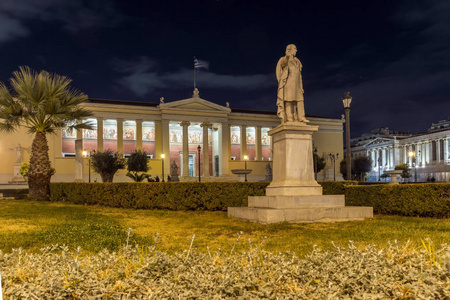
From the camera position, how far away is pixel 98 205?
1959 cm

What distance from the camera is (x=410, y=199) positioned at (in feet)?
42.0

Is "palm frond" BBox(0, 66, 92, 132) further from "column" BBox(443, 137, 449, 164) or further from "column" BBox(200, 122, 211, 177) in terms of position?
"column" BBox(443, 137, 449, 164)

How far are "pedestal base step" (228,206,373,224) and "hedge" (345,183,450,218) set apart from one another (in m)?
2.09

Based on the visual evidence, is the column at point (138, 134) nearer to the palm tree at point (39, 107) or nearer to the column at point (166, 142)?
the column at point (166, 142)

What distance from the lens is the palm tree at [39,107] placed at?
68.1ft

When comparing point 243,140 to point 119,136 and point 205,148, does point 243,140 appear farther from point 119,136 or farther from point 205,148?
point 119,136

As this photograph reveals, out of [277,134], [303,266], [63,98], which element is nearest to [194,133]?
[63,98]

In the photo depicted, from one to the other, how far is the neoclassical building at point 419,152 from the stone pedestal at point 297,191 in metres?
69.2

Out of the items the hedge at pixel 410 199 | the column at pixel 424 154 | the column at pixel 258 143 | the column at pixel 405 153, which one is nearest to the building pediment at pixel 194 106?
the column at pixel 258 143

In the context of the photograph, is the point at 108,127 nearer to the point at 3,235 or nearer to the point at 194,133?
the point at 194,133

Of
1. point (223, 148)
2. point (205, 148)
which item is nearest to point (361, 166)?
point (223, 148)

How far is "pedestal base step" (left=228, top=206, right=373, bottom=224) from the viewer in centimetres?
1034

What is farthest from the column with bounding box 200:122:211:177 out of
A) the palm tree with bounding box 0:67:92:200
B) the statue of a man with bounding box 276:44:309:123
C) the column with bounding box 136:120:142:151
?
the statue of a man with bounding box 276:44:309:123

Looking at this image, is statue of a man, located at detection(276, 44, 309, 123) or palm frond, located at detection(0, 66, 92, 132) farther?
palm frond, located at detection(0, 66, 92, 132)
